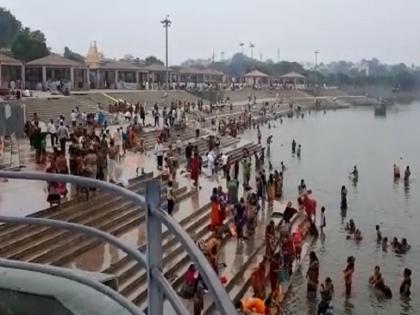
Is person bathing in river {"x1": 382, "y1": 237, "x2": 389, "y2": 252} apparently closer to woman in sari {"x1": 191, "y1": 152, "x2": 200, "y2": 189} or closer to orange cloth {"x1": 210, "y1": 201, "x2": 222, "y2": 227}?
orange cloth {"x1": 210, "y1": 201, "x2": 222, "y2": 227}

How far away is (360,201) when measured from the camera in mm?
25922

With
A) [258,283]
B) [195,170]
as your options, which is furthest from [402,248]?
[195,170]

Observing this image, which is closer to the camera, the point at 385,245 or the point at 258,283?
the point at 258,283

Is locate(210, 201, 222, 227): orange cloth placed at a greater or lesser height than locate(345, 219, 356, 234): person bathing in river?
greater

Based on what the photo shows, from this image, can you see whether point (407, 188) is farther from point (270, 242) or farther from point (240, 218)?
point (270, 242)

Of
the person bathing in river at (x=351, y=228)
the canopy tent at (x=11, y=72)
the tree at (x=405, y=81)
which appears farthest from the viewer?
the tree at (x=405, y=81)

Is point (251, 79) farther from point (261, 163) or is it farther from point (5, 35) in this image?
point (261, 163)

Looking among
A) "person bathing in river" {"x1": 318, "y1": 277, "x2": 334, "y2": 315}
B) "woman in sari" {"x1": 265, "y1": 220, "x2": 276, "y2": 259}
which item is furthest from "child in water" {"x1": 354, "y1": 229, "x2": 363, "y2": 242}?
"person bathing in river" {"x1": 318, "y1": 277, "x2": 334, "y2": 315}

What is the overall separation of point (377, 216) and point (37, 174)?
72.4 feet

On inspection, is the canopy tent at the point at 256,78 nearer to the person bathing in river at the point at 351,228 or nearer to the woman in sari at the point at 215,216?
the person bathing in river at the point at 351,228

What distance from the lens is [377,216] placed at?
2288cm

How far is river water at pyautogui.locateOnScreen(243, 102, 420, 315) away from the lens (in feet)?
45.5

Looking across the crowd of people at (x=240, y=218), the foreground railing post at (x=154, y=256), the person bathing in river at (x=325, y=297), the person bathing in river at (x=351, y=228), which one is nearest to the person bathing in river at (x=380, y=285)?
the crowd of people at (x=240, y=218)

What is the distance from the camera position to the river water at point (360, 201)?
546 inches
